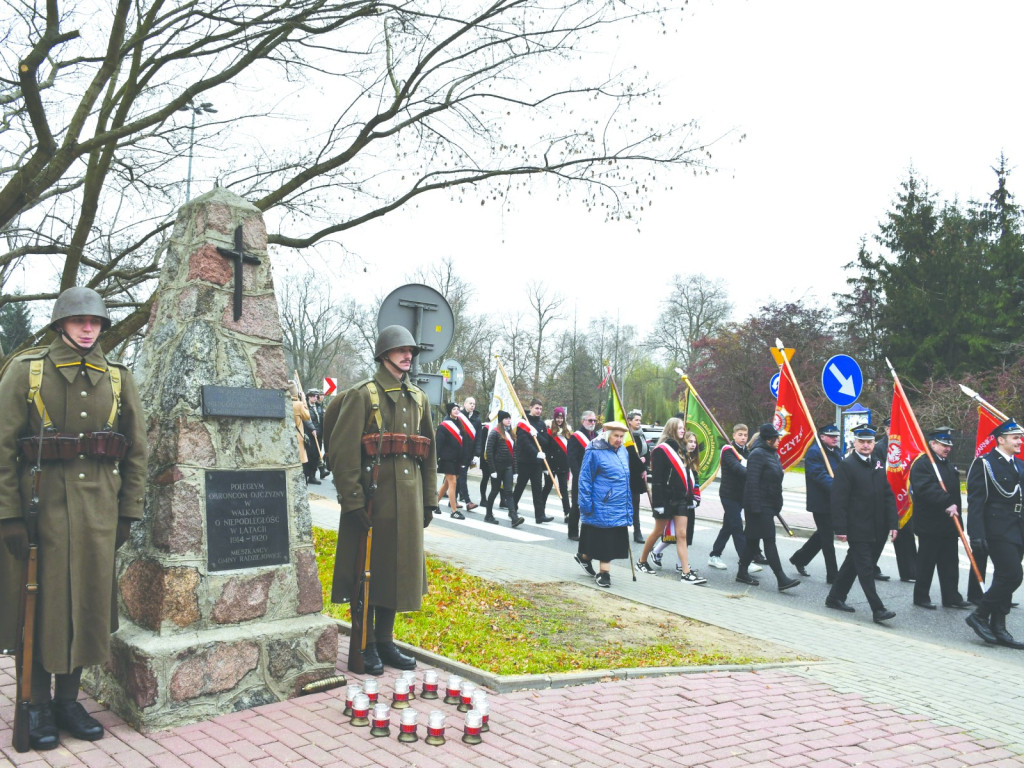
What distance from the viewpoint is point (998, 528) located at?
8180 millimetres

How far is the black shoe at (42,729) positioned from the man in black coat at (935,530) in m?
8.23

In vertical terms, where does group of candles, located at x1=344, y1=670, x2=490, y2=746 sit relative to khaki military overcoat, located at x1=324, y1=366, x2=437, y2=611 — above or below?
below

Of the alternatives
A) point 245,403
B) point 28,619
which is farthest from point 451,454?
point 28,619

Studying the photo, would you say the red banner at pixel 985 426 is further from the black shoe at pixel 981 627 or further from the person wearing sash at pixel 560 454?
the person wearing sash at pixel 560 454

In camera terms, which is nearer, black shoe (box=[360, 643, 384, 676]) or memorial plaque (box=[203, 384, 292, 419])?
memorial plaque (box=[203, 384, 292, 419])

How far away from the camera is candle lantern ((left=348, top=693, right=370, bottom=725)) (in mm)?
4641

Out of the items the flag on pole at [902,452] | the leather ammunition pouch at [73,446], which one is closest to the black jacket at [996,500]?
the flag on pole at [902,452]

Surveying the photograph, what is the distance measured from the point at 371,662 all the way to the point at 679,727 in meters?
1.92

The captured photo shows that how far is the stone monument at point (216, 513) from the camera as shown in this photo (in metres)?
4.76

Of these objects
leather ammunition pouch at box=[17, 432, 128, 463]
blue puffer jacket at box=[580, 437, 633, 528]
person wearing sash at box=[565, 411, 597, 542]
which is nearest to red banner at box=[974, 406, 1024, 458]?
blue puffer jacket at box=[580, 437, 633, 528]

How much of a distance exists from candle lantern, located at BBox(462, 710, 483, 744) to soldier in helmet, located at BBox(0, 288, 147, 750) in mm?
1792

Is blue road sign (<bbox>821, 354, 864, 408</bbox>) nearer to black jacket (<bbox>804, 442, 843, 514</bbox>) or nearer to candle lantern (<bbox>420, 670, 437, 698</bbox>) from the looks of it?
black jacket (<bbox>804, 442, 843, 514</bbox>)

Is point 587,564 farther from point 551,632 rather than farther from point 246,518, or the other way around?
point 246,518

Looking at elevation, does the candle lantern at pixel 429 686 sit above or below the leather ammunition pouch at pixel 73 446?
below
